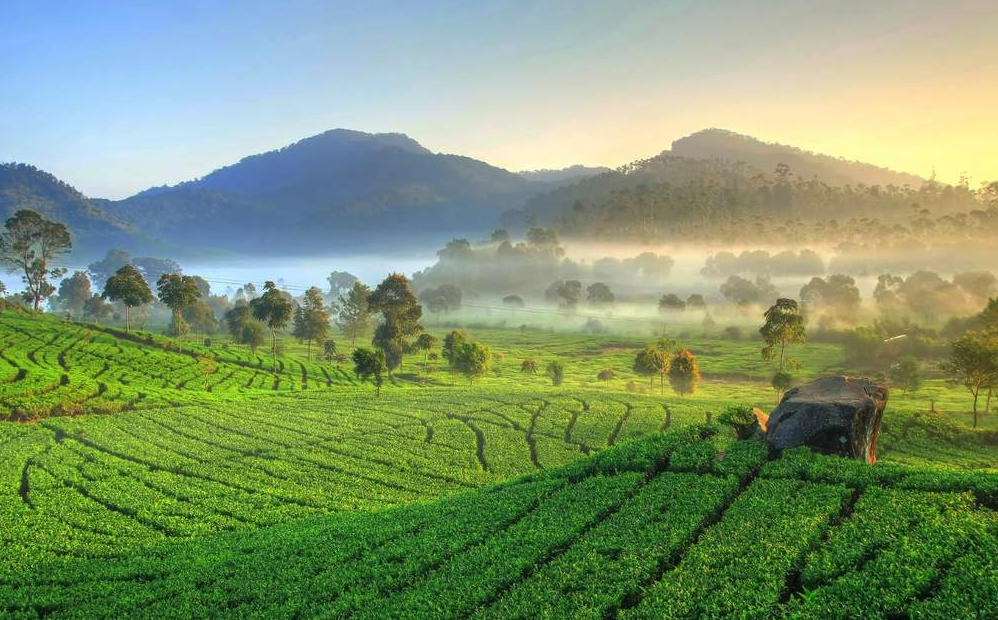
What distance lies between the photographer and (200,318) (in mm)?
169000

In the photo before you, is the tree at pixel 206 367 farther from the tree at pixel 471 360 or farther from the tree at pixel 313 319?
the tree at pixel 471 360

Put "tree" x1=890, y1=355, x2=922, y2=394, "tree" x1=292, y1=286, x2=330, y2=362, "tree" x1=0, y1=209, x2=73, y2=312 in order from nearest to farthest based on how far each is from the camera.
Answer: "tree" x1=890, y1=355, x2=922, y2=394 < "tree" x1=0, y1=209, x2=73, y2=312 < "tree" x1=292, y1=286, x2=330, y2=362

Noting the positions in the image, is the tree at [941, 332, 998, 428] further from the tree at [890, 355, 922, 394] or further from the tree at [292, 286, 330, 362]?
the tree at [292, 286, 330, 362]

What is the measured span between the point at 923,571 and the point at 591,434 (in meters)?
42.4

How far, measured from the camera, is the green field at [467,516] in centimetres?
1948

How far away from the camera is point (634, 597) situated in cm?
1975

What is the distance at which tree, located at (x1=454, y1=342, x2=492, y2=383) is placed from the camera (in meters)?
102

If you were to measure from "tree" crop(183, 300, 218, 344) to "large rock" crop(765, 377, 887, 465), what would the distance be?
165160mm

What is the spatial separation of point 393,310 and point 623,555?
9692 centimetres

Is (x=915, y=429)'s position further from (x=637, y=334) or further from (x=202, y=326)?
(x=202, y=326)

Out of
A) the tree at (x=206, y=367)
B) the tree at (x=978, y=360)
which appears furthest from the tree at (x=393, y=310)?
the tree at (x=978, y=360)

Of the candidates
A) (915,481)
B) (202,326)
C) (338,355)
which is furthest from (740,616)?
(202,326)

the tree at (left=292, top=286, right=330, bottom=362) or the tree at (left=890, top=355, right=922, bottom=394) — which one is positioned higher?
the tree at (left=292, top=286, right=330, bottom=362)

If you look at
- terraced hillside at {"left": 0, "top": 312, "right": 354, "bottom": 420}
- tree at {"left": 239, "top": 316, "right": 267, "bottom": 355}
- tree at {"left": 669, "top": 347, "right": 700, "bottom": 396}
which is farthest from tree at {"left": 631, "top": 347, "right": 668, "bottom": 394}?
tree at {"left": 239, "top": 316, "right": 267, "bottom": 355}
